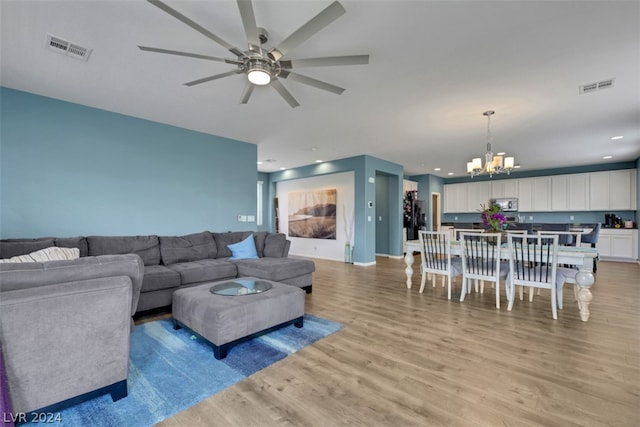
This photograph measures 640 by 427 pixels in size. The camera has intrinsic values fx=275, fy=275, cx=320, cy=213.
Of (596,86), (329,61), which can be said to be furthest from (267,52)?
(596,86)

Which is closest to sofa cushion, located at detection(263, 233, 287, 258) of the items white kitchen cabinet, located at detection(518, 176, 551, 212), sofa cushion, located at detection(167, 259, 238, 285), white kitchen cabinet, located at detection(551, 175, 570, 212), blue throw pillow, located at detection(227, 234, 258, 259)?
blue throw pillow, located at detection(227, 234, 258, 259)

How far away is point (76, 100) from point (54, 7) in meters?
1.97

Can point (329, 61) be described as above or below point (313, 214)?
above

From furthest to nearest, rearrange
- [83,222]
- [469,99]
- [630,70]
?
1. [83,222]
2. [469,99]
3. [630,70]

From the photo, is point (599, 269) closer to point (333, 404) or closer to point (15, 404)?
point (333, 404)

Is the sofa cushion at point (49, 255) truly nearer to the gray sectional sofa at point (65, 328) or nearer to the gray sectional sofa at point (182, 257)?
the gray sectional sofa at point (182, 257)

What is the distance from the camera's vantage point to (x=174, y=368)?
210 cm

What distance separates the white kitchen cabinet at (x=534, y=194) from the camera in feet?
26.8

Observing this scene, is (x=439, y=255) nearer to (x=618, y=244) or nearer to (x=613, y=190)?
(x=618, y=244)

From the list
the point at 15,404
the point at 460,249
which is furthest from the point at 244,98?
the point at 460,249

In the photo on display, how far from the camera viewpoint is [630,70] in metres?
2.70

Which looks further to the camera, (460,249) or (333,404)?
(460,249)

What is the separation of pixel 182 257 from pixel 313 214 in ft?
14.3

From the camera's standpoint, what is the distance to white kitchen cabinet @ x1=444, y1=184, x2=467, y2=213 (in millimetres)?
9750
